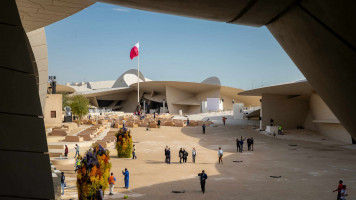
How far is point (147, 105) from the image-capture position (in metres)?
86.2

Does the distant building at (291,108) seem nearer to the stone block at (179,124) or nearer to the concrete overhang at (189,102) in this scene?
the stone block at (179,124)

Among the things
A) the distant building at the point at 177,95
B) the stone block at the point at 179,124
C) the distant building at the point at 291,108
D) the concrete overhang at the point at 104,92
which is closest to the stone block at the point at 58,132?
the stone block at the point at 179,124

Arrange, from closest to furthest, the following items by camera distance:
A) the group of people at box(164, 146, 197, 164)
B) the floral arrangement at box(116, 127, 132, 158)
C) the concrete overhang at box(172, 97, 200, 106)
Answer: the group of people at box(164, 146, 197, 164), the floral arrangement at box(116, 127, 132, 158), the concrete overhang at box(172, 97, 200, 106)

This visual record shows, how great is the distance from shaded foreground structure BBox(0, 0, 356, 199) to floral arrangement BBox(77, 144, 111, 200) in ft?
20.7

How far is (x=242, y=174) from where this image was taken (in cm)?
1376

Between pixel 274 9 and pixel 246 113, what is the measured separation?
47.3 metres

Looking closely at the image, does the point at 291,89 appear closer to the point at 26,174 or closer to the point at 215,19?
the point at 215,19

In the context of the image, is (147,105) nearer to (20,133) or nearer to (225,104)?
(225,104)

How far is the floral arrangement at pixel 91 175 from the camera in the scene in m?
9.12

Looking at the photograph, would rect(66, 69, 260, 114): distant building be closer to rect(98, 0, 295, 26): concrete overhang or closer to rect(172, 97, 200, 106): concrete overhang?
rect(172, 97, 200, 106): concrete overhang

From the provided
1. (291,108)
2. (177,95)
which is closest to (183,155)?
(291,108)

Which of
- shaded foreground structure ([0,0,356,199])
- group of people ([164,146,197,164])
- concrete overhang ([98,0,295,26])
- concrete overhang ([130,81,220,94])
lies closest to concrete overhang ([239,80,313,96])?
group of people ([164,146,197,164])

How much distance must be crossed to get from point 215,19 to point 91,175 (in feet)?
25.1

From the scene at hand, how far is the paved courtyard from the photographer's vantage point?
10.5 metres
